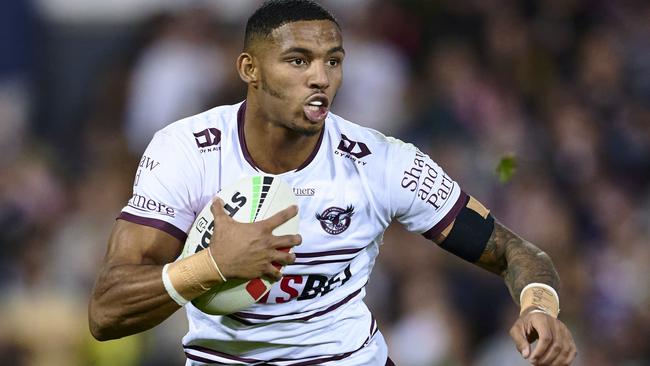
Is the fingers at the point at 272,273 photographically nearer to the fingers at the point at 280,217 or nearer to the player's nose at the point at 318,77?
the fingers at the point at 280,217

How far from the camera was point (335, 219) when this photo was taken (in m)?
5.19

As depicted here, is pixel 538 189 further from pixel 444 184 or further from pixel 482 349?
pixel 444 184

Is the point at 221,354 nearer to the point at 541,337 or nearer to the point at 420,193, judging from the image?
the point at 420,193

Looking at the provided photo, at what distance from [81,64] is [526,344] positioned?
8335mm

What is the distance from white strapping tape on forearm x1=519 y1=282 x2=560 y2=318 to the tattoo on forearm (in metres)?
0.04

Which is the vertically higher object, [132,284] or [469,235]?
[132,284]

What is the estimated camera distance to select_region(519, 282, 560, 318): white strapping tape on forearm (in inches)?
192

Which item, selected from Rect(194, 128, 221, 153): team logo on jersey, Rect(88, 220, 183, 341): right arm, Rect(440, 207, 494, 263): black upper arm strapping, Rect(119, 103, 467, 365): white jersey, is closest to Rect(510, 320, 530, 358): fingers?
Rect(440, 207, 494, 263): black upper arm strapping

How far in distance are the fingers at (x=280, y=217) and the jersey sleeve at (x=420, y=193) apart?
0.65 m

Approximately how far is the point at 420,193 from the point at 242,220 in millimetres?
830

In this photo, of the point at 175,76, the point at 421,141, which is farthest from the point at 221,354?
the point at 175,76

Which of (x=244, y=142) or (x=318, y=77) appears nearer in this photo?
(x=318, y=77)

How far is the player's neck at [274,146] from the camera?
5.17 m

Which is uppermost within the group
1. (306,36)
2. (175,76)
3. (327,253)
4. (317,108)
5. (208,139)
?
(306,36)
